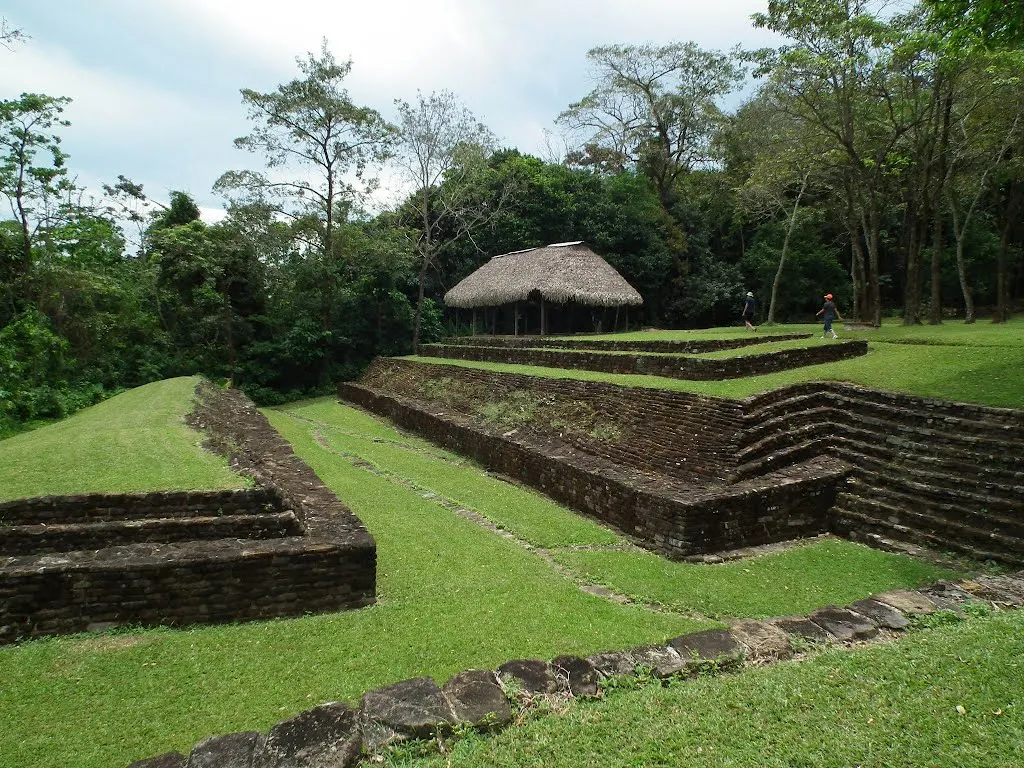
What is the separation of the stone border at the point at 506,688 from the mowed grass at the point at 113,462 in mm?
3014

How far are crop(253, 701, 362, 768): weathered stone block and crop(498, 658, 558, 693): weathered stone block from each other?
0.93 m

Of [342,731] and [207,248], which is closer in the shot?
[342,731]

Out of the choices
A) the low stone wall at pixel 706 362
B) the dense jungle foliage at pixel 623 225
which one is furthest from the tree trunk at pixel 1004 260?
the low stone wall at pixel 706 362

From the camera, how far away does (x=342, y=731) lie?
2984mm

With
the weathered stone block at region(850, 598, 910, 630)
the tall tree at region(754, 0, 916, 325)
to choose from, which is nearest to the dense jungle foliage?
the tall tree at region(754, 0, 916, 325)

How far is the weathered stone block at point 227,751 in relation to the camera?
9.09 feet

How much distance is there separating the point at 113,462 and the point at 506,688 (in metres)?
4.94

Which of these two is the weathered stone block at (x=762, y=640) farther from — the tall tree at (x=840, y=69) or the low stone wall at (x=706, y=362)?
the tall tree at (x=840, y=69)

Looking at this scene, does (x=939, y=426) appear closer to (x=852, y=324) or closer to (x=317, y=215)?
(x=852, y=324)

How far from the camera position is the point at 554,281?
20.7 metres

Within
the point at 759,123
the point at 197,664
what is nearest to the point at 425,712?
the point at 197,664

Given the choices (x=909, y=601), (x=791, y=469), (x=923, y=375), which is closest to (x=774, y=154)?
(x=923, y=375)

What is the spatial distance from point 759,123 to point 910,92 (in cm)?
831

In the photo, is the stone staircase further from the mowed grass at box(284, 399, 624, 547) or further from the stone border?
the mowed grass at box(284, 399, 624, 547)
